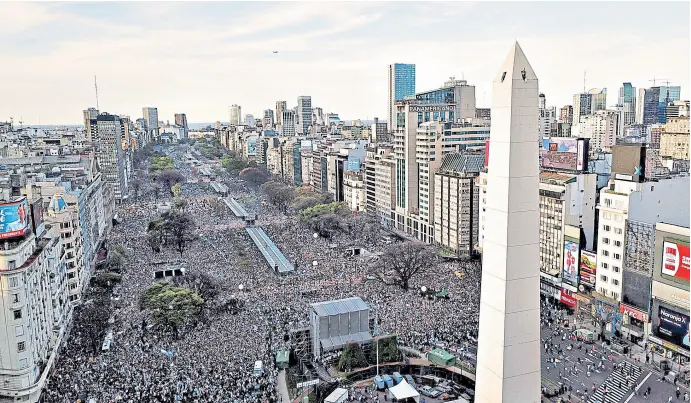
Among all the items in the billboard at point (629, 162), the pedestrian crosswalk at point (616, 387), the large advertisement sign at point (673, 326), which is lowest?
the pedestrian crosswalk at point (616, 387)

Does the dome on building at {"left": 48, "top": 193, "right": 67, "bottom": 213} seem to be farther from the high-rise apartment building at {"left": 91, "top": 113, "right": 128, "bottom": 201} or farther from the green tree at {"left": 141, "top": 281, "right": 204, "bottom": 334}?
the high-rise apartment building at {"left": 91, "top": 113, "right": 128, "bottom": 201}

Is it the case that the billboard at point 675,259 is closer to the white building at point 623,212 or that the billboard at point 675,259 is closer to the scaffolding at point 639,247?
the scaffolding at point 639,247

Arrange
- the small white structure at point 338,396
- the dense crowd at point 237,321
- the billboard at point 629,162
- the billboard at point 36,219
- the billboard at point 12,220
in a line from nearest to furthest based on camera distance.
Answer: the small white structure at point 338,396 → the billboard at point 12,220 → the dense crowd at point 237,321 → the billboard at point 36,219 → the billboard at point 629,162

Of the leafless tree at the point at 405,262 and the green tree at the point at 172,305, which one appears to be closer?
the green tree at the point at 172,305

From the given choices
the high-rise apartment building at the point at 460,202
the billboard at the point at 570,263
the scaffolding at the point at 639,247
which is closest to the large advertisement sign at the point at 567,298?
the billboard at the point at 570,263

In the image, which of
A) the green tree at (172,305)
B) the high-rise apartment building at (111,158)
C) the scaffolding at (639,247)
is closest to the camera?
the green tree at (172,305)

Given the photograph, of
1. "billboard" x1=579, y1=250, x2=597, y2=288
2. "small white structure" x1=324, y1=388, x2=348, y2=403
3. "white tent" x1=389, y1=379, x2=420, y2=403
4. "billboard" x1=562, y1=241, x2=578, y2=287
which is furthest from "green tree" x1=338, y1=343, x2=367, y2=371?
"billboard" x1=562, y1=241, x2=578, y2=287

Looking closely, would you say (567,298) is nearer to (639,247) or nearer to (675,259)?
(639,247)
